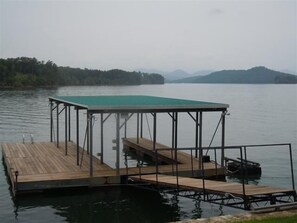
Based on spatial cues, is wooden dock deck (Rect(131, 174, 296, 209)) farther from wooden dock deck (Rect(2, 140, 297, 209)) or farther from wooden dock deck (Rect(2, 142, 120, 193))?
wooden dock deck (Rect(2, 142, 120, 193))

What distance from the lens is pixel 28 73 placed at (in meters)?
140

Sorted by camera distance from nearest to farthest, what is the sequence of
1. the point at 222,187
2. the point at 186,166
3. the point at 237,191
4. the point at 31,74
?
the point at 237,191
the point at 222,187
the point at 186,166
the point at 31,74

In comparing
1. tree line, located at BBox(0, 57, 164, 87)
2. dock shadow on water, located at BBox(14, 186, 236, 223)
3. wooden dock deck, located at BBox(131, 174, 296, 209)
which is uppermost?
tree line, located at BBox(0, 57, 164, 87)

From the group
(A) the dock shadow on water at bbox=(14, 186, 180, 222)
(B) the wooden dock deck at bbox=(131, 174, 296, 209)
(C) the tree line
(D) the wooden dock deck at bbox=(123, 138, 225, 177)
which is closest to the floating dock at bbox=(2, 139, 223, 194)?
(D) the wooden dock deck at bbox=(123, 138, 225, 177)

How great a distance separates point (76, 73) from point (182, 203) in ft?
573

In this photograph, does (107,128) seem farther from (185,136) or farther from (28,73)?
(28,73)

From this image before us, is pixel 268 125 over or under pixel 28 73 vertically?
under

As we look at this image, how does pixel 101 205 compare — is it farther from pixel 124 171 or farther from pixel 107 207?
pixel 124 171

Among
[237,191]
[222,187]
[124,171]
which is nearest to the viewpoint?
[237,191]

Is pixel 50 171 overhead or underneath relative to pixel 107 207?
overhead

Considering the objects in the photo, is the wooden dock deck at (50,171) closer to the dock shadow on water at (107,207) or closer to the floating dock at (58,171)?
the floating dock at (58,171)

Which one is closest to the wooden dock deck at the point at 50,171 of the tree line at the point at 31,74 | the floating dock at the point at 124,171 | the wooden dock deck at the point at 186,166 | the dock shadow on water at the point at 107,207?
the floating dock at the point at 124,171

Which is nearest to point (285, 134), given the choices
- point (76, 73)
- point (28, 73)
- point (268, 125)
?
point (268, 125)

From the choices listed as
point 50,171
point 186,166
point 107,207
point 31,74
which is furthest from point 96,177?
point 31,74
